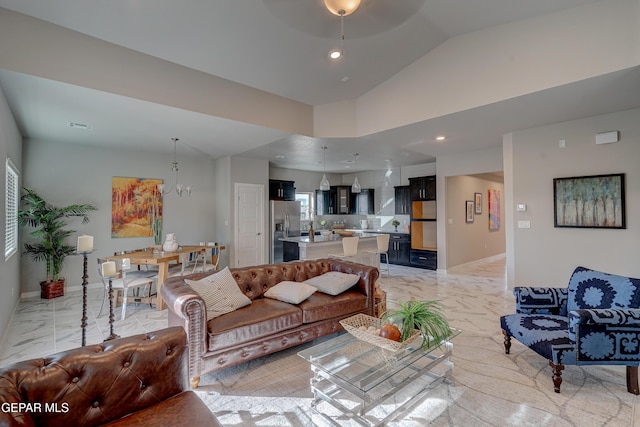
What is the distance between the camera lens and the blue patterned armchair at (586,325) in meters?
2.15

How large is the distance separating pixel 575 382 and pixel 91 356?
339 centimetres

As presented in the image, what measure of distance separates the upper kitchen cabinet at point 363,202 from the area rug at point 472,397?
21.9ft

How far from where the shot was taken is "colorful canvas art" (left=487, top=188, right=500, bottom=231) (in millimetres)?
8422

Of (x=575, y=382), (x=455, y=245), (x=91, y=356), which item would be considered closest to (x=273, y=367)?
(x=91, y=356)

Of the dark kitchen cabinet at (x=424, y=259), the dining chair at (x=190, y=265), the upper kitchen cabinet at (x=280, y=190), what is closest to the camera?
the dining chair at (x=190, y=265)

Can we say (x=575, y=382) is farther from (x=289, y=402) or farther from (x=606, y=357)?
(x=289, y=402)

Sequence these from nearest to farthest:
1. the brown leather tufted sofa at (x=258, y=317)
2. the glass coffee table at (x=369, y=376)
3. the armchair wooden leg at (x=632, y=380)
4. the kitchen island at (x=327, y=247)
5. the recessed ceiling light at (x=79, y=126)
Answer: the glass coffee table at (x=369, y=376)
the armchair wooden leg at (x=632, y=380)
the brown leather tufted sofa at (x=258, y=317)
the recessed ceiling light at (x=79, y=126)
the kitchen island at (x=327, y=247)

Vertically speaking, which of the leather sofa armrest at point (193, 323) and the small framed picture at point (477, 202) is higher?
the small framed picture at point (477, 202)

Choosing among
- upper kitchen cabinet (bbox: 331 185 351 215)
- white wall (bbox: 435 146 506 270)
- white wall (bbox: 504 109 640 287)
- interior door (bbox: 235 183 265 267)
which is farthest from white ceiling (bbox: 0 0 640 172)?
upper kitchen cabinet (bbox: 331 185 351 215)

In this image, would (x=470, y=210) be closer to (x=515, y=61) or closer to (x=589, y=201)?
(x=589, y=201)

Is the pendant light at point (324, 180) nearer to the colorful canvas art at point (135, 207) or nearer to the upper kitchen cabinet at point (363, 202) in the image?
the upper kitchen cabinet at point (363, 202)

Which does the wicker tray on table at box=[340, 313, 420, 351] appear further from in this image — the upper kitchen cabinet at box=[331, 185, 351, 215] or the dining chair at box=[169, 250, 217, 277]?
the upper kitchen cabinet at box=[331, 185, 351, 215]

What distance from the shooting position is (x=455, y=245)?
23.4 feet

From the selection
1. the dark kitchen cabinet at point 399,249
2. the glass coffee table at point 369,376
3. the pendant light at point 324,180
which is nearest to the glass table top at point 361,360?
the glass coffee table at point 369,376
